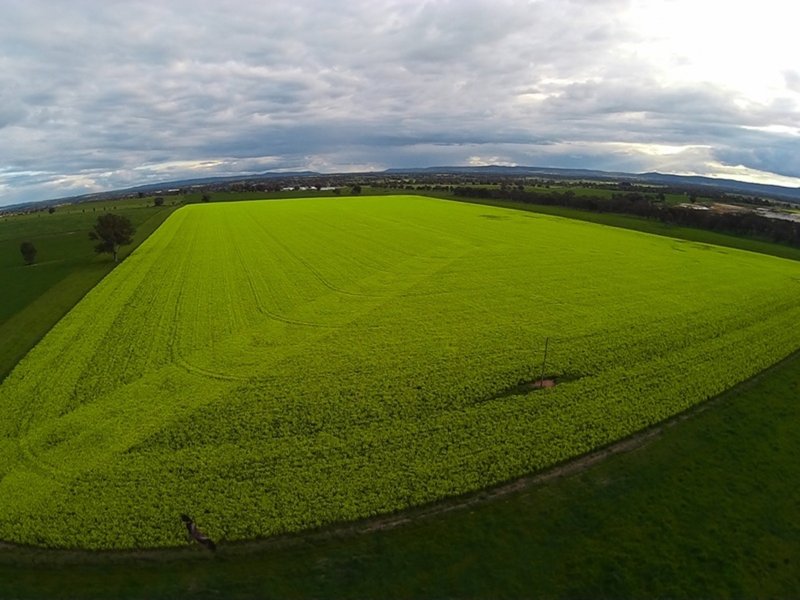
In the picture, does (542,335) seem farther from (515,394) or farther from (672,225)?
(672,225)

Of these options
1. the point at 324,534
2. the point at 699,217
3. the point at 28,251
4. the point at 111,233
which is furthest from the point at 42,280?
the point at 699,217

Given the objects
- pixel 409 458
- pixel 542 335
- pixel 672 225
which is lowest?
pixel 409 458

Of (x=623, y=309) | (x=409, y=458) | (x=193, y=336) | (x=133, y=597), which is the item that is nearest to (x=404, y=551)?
(x=409, y=458)

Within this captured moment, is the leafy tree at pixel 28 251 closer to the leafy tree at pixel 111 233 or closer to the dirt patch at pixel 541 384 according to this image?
the leafy tree at pixel 111 233

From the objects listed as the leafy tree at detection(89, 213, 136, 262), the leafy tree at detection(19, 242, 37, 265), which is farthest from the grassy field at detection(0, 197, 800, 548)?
the leafy tree at detection(19, 242, 37, 265)

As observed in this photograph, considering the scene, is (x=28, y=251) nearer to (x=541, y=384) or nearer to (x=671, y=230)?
(x=541, y=384)

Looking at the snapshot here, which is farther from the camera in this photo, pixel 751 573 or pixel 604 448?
pixel 604 448

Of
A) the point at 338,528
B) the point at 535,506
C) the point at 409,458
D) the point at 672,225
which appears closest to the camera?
the point at 338,528

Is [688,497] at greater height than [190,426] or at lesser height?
lesser
